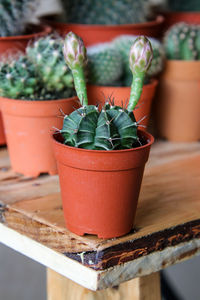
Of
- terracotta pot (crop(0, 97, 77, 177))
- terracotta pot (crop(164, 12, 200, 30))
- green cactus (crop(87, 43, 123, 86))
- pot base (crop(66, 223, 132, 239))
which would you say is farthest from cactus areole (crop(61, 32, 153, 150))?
terracotta pot (crop(164, 12, 200, 30))

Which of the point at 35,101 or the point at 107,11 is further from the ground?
the point at 107,11

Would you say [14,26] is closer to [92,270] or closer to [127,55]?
[127,55]

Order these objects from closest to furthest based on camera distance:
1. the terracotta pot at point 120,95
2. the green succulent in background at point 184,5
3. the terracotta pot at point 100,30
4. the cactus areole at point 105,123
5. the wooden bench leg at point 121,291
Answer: the cactus areole at point 105,123 → the wooden bench leg at point 121,291 → the terracotta pot at point 120,95 → the terracotta pot at point 100,30 → the green succulent in background at point 184,5

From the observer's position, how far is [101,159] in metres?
0.66

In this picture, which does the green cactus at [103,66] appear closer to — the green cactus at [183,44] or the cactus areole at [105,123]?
the green cactus at [183,44]

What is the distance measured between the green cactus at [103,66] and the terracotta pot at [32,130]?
0.12m

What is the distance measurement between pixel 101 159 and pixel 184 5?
1.09 meters

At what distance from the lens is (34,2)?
3.82 ft

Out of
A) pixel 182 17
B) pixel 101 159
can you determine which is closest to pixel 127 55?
pixel 182 17

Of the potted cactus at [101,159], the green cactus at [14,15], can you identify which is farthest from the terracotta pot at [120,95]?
the potted cactus at [101,159]

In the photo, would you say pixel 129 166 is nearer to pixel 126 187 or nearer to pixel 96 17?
pixel 126 187

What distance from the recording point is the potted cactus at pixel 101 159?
0.66 meters

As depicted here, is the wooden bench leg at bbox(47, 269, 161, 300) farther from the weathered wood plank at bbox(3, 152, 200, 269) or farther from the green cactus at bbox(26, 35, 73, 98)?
the green cactus at bbox(26, 35, 73, 98)

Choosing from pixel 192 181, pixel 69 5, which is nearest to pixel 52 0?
pixel 69 5
